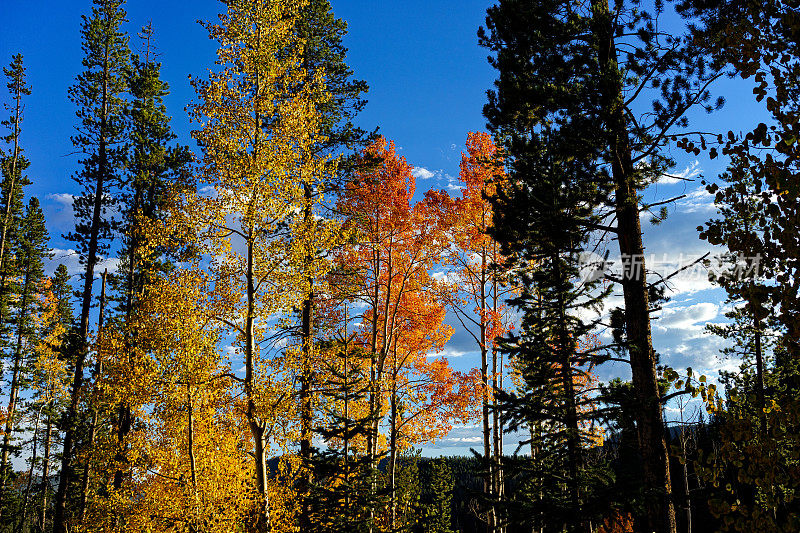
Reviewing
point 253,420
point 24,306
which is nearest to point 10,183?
point 24,306

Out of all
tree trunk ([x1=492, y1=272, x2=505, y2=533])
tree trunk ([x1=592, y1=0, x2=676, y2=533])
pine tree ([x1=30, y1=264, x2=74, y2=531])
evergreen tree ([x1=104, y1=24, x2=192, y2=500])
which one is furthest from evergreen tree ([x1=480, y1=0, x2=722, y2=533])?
pine tree ([x1=30, y1=264, x2=74, y2=531])

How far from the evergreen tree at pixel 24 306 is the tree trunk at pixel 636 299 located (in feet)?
83.2

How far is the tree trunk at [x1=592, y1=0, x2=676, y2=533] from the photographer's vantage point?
283 inches

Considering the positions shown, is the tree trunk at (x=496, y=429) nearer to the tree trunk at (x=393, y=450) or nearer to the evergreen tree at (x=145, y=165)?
the tree trunk at (x=393, y=450)

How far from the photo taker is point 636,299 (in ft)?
25.9

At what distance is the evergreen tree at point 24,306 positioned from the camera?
23.2m

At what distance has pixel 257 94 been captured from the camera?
10.1 m

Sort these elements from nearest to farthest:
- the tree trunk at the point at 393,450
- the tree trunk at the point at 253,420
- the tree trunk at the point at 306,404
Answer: the tree trunk at the point at 253,420 → the tree trunk at the point at 306,404 → the tree trunk at the point at 393,450

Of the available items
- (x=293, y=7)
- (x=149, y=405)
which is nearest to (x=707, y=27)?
(x=293, y=7)

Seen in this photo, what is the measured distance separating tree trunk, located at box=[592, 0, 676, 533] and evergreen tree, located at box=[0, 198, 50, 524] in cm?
2537

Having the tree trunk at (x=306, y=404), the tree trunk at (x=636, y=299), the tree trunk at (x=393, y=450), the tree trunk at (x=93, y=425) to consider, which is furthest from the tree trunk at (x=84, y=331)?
the tree trunk at (x=636, y=299)

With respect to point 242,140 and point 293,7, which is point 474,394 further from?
point 293,7

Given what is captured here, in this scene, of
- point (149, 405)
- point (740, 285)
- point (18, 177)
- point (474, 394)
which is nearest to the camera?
point (740, 285)

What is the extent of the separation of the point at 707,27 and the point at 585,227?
133 inches
